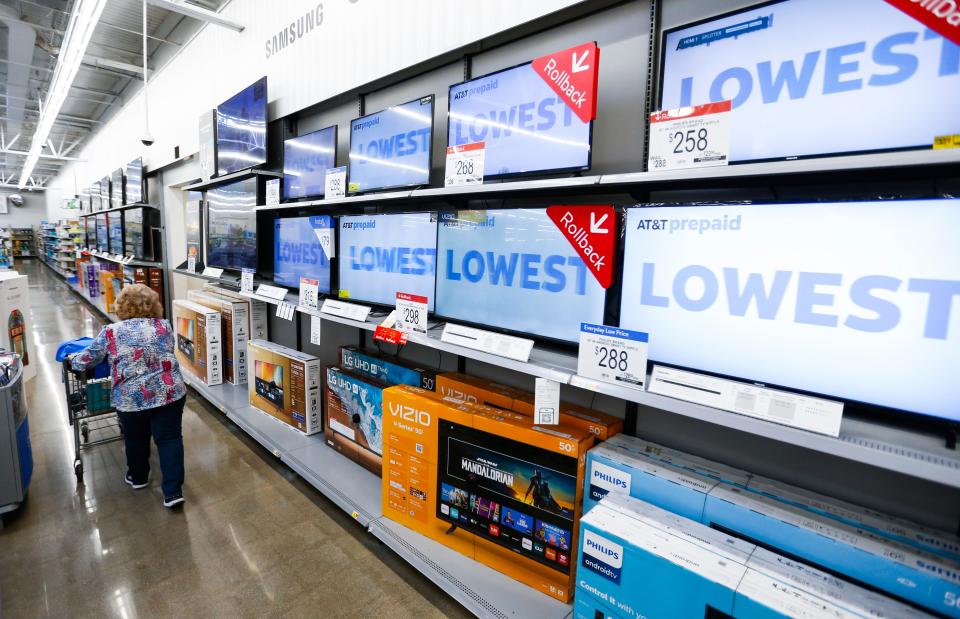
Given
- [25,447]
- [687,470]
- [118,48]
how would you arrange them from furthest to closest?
[118,48] < [25,447] < [687,470]

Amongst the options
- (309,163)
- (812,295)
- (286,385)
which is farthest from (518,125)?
(286,385)

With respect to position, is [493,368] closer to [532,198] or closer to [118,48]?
[532,198]

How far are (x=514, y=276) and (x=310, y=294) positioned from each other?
4.99 ft

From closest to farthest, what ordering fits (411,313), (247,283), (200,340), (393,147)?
(411,313)
(393,147)
(247,283)
(200,340)

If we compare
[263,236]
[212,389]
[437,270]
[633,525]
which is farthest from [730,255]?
[212,389]

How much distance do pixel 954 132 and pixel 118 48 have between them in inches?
384

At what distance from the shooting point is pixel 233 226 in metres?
3.95

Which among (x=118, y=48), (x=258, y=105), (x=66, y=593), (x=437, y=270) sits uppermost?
(x=118, y=48)

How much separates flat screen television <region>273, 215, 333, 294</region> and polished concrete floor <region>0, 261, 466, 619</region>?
1345 millimetres

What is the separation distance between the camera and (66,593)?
6.72 ft

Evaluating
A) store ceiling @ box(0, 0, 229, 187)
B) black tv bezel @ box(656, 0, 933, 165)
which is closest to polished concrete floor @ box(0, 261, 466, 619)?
black tv bezel @ box(656, 0, 933, 165)

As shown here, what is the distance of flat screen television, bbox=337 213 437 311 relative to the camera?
2.31 m

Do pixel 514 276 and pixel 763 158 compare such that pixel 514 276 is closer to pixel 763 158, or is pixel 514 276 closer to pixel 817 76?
pixel 763 158

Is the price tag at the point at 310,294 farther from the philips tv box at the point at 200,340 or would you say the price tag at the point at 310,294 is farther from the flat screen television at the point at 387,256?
the philips tv box at the point at 200,340
